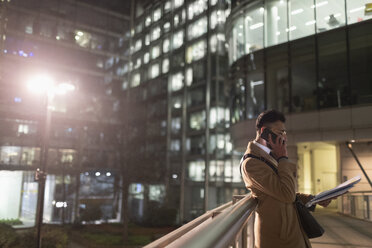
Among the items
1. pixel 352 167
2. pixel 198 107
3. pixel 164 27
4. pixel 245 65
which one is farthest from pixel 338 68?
pixel 164 27

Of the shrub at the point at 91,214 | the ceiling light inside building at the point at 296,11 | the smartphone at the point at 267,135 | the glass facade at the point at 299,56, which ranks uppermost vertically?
the ceiling light inside building at the point at 296,11

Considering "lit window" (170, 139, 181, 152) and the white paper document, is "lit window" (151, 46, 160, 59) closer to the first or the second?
"lit window" (170, 139, 181, 152)

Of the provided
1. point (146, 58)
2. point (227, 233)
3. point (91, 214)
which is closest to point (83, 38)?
point (146, 58)

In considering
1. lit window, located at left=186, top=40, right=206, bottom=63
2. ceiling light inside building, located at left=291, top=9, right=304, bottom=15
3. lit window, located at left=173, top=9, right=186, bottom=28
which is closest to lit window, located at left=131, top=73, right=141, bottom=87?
lit window, located at left=173, top=9, right=186, bottom=28

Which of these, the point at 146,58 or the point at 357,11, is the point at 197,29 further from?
the point at 357,11

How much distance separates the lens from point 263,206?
2.47 meters

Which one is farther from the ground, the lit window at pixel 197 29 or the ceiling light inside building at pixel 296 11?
the lit window at pixel 197 29

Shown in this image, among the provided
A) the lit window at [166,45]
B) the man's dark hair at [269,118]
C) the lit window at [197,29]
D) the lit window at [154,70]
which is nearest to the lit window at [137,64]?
the lit window at [154,70]

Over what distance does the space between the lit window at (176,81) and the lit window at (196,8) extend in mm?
8594

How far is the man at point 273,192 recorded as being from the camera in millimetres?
2330

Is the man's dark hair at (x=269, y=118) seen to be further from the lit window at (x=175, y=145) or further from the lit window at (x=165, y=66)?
the lit window at (x=165, y=66)

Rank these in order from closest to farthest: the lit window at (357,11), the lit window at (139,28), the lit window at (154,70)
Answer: the lit window at (357,11), the lit window at (154,70), the lit window at (139,28)

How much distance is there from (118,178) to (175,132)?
16284mm

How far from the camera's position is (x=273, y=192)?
2.32 meters
